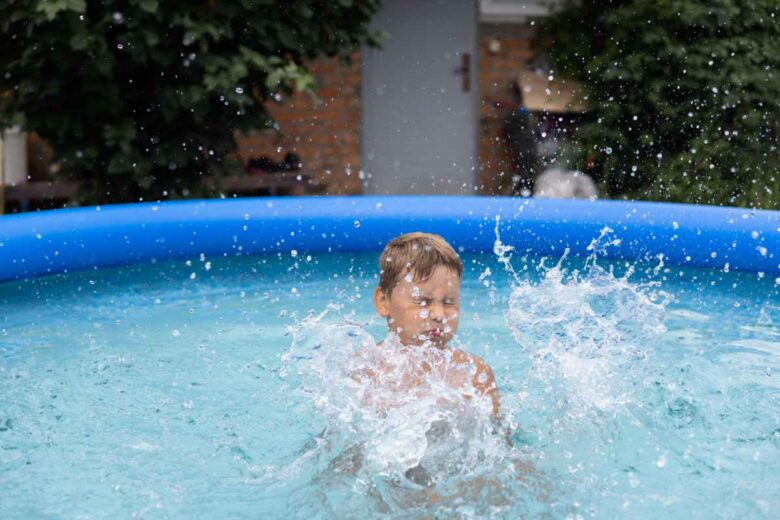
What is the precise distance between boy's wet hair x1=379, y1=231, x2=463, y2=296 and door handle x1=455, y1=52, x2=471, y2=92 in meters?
6.53

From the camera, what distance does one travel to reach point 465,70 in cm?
945

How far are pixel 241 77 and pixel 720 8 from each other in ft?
10.4

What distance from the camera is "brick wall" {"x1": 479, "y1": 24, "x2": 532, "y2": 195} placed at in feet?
31.2

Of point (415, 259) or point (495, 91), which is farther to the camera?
point (495, 91)

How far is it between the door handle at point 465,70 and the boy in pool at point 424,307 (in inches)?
258

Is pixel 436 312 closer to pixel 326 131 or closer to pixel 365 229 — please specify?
pixel 365 229

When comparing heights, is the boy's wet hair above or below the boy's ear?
above

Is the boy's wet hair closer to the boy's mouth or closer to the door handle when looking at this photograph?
the boy's mouth

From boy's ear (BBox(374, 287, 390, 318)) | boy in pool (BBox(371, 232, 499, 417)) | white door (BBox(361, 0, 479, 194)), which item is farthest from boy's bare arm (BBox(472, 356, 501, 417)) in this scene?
white door (BBox(361, 0, 479, 194))

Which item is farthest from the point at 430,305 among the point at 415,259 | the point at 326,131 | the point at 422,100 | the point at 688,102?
the point at 422,100

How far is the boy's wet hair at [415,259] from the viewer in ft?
9.83

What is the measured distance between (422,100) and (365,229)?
13.4 ft

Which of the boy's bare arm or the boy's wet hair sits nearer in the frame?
the boy's wet hair

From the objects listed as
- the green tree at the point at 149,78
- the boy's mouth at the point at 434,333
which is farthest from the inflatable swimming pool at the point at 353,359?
the green tree at the point at 149,78
